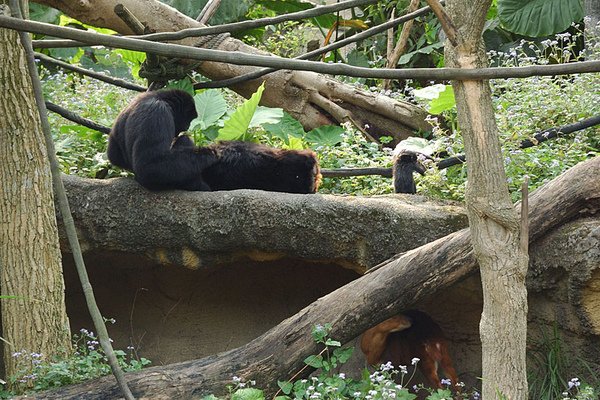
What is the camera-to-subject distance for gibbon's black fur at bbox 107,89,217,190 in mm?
5121

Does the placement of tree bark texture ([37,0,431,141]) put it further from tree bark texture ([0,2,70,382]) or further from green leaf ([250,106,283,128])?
tree bark texture ([0,2,70,382])

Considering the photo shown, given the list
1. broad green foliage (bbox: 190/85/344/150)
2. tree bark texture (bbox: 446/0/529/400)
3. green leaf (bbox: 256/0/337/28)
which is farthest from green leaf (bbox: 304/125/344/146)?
tree bark texture (bbox: 446/0/529/400)

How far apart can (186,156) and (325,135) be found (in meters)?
1.59

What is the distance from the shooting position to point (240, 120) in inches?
231

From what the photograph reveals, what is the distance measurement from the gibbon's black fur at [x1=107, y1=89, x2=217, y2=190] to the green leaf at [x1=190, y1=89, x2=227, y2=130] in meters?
0.32

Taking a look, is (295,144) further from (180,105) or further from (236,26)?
(236,26)

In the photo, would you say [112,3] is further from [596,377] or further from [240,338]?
[596,377]

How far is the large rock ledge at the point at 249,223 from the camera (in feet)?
15.5

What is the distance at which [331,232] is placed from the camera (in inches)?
188

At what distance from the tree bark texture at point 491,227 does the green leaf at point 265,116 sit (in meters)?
2.83

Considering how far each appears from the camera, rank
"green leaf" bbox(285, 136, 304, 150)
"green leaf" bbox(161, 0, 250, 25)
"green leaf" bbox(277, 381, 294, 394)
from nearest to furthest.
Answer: "green leaf" bbox(277, 381, 294, 394) < "green leaf" bbox(285, 136, 304, 150) < "green leaf" bbox(161, 0, 250, 25)

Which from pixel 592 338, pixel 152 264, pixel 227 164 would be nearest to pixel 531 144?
pixel 592 338

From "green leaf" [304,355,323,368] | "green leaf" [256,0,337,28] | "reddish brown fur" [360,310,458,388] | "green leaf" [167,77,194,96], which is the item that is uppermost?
"green leaf" [256,0,337,28]

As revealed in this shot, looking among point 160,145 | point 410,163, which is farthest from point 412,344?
point 160,145
